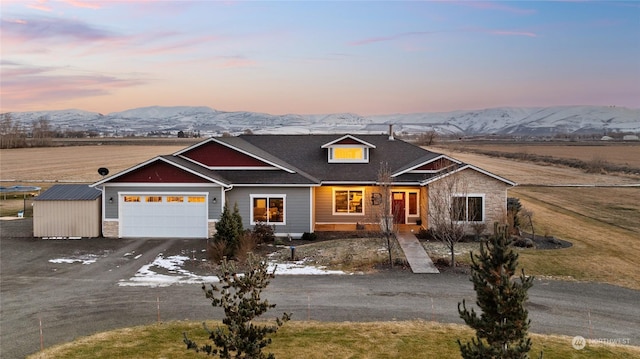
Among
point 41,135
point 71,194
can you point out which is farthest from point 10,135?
point 71,194

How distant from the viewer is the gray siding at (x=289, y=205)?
26.1 m

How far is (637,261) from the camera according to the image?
2070 centimetres

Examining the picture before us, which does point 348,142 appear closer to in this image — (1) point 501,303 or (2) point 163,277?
(2) point 163,277

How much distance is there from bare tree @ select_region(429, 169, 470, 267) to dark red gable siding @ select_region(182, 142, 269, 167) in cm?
970

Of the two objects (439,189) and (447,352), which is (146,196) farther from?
(447,352)

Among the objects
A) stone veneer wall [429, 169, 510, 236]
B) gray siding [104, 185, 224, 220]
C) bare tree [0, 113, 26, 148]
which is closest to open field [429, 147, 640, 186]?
stone veneer wall [429, 169, 510, 236]

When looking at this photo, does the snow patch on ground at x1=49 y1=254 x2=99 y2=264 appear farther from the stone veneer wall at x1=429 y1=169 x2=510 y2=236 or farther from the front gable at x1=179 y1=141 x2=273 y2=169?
the stone veneer wall at x1=429 y1=169 x2=510 y2=236

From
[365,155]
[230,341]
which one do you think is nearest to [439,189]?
[365,155]

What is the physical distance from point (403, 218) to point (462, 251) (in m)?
6.62

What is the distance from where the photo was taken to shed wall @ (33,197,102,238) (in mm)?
25234

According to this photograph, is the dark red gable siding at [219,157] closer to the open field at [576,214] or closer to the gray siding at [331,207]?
the gray siding at [331,207]

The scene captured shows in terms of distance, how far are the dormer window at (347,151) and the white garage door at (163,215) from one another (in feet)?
29.3

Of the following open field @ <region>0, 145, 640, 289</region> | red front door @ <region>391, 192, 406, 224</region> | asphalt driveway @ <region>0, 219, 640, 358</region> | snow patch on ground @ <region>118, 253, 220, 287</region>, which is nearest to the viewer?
asphalt driveway @ <region>0, 219, 640, 358</region>

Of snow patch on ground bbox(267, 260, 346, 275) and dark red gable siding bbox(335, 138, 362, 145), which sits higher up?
dark red gable siding bbox(335, 138, 362, 145)
